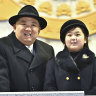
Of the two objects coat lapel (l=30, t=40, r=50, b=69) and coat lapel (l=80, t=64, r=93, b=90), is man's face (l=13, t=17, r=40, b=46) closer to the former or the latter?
coat lapel (l=30, t=40, r=50, b=69)

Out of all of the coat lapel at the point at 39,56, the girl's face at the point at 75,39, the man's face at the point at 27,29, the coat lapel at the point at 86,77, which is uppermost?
the man's face at the point at 27,29

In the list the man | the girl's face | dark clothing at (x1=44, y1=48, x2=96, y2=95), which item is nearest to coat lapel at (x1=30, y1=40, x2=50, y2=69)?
the man

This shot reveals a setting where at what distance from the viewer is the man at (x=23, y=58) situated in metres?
1.43

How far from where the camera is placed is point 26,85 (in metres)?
1.43

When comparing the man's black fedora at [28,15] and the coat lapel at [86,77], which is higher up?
the man's black fedora at [28,15]

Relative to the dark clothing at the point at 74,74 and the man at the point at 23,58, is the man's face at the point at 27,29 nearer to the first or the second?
the man at the point at 23,58

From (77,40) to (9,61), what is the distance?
0.45 metres

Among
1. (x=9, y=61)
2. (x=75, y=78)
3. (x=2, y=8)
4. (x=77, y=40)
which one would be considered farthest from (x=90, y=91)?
(x=2, y=8)

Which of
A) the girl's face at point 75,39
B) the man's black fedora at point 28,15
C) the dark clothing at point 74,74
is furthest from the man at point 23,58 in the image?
the girl's face at point 75,39

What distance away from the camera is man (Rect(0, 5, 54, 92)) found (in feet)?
4.70

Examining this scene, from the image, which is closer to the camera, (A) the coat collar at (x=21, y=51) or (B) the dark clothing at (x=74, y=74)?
(B) the dark clothing at (x=74, y=74)

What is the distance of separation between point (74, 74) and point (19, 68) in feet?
1.17

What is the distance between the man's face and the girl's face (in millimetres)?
229

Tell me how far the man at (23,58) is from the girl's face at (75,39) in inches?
9.3
